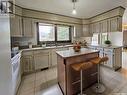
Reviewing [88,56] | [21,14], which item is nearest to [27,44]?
[21,14]

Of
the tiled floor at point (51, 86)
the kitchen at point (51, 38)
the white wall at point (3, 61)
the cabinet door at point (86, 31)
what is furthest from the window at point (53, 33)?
the white wall at point (3, 61)

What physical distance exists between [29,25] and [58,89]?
8.97ft

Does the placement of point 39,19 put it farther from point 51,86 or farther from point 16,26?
point 51,86

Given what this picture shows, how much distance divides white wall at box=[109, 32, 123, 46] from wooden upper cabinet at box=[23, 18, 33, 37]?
12.2 feet

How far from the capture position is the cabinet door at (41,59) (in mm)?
3658

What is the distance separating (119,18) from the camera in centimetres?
370

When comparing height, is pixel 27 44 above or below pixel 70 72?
above

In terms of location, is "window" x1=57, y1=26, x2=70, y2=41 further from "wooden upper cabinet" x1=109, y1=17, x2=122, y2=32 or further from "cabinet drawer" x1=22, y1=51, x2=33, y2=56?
"wooden upper cabinet" x1=109, y1=17, x2=122, y2=32

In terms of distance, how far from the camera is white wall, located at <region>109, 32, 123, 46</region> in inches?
164

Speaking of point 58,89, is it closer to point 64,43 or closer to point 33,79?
point 33,79

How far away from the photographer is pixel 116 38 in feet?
13.9

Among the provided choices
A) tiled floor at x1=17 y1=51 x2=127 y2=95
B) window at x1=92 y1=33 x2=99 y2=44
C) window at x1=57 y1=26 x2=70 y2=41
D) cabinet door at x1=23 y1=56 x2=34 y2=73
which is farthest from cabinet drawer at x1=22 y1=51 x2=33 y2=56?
window at x1=92 y1=33 x2=99 y2=44

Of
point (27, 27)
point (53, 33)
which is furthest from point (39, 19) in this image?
point (53, 33)

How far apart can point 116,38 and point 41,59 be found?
3.58m
